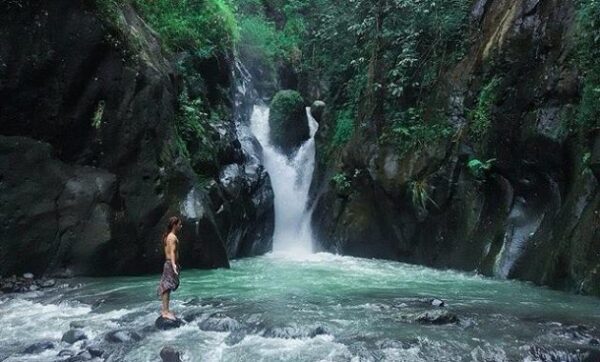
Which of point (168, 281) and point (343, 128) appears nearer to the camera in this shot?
point (168, 281)

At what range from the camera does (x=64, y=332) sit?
706 cm

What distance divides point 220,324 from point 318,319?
1.40m

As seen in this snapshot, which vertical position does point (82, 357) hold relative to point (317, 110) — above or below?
below

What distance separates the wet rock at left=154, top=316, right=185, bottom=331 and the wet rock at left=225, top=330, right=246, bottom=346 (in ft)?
2.67

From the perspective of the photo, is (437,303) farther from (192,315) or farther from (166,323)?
(166,323)

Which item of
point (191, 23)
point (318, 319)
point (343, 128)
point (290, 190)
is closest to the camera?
point (318, 319)

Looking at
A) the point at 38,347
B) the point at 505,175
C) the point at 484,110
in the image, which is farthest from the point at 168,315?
the point at 484,110

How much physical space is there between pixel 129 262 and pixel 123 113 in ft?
11.0

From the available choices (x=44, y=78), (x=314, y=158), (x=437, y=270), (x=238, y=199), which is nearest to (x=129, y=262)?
(x=44, y=78)

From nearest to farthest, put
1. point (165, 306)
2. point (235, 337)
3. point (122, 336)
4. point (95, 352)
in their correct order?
point (95, 352) → point (122, 336) → point (235, 337) → point (165, 306)

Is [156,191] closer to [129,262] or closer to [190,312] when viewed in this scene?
[129,262]

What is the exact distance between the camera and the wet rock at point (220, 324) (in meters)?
7.21

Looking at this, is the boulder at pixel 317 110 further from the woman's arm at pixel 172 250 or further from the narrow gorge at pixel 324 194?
the woman's arm at pixel 172 250

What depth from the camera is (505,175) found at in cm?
1250
